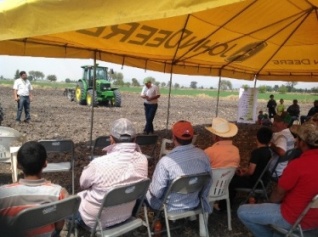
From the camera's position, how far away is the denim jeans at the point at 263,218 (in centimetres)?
298

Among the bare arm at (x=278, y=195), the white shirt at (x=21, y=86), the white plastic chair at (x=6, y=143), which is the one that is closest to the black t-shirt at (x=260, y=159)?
the bare arm at (x=278, y=195)

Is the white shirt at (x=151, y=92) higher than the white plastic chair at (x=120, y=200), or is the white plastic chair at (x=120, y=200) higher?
the white shirt at (x=151, y=92)

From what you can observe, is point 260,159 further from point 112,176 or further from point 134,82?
point 134,82

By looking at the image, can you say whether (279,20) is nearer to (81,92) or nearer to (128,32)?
(128,32)

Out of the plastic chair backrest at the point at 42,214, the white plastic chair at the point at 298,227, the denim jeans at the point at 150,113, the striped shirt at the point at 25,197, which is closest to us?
the plastic chair backrest at the point at 42,214

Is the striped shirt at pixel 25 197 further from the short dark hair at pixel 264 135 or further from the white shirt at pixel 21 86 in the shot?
the white shirt at pixel 21 86

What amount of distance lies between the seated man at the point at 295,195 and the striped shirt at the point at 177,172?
0.57 meters

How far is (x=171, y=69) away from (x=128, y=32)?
12.1ft

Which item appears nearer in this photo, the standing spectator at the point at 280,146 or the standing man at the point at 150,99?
the standing spectator at the point at 280,146

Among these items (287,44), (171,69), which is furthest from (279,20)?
(171,69)

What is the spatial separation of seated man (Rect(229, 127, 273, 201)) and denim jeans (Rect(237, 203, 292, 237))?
110 cm

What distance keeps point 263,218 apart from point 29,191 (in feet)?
6.56

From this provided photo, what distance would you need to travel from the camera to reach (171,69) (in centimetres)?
859

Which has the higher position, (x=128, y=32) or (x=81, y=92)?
(x=128, y=32)
